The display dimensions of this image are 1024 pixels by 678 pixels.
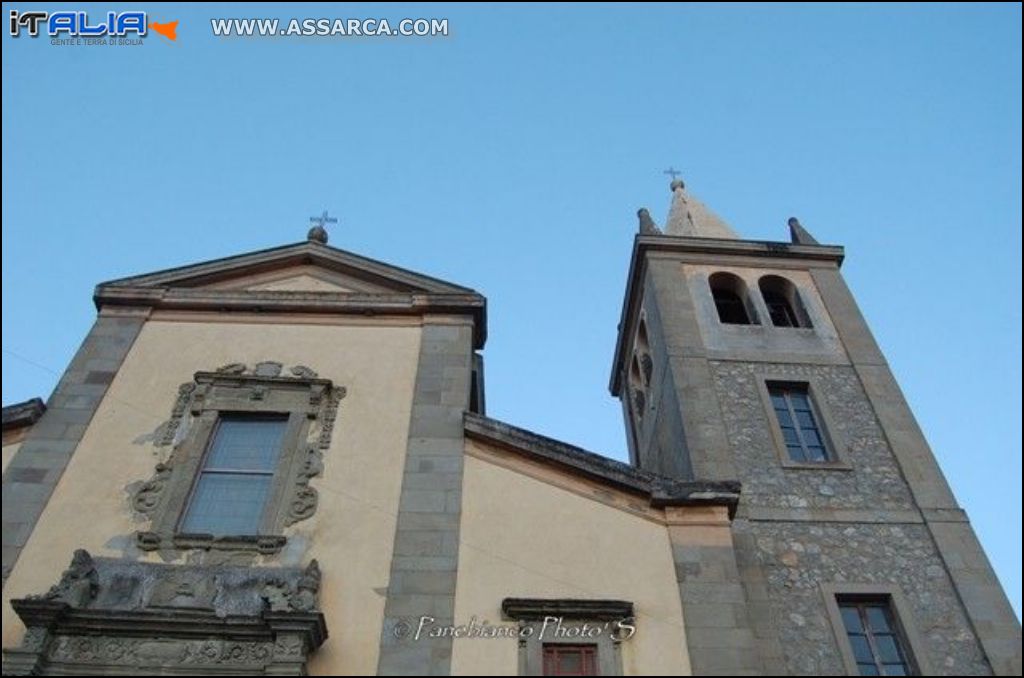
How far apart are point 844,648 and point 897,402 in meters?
5.67

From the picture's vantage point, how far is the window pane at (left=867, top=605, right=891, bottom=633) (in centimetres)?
1143

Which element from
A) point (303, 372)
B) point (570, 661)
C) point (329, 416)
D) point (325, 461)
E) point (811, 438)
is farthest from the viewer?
point (811, 438)

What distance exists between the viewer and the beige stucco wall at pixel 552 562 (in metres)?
9.87

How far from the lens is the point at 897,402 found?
15.1 metres

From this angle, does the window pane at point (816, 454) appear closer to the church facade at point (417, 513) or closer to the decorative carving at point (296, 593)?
the church facade at point (417, 513)

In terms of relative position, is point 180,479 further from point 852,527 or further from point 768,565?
point 852,527

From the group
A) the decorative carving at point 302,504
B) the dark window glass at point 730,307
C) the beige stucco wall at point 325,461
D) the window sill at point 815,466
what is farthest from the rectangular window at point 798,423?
the decorative carving at point 302,504

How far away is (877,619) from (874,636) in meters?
0.30

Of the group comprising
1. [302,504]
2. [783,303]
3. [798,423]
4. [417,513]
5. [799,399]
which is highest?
[783,303]

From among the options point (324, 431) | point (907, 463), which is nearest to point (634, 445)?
point (907, 463)

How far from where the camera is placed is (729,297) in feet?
62.2

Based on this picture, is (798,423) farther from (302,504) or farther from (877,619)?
(302,504)

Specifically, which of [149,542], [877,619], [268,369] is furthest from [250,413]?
[877,619]

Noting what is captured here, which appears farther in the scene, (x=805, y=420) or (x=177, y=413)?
(x=805, y=420)
